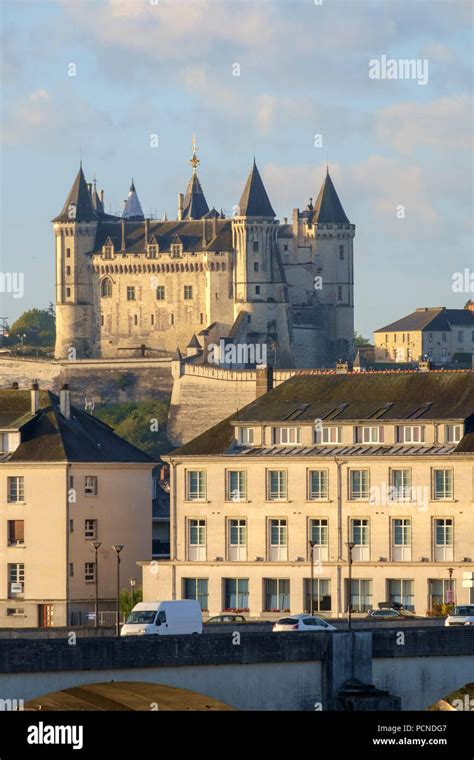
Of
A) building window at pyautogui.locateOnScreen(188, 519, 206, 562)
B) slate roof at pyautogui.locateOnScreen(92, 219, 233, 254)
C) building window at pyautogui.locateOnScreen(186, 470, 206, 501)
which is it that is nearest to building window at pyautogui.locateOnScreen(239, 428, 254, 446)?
building window at pyautogui.locateOnScreen(186, 470, 206, 501)

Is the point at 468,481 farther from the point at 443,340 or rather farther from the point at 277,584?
the point at 443,340

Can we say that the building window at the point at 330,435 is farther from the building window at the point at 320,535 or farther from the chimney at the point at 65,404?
the chimney at the point at 65,404

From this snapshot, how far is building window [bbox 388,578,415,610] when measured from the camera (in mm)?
61906

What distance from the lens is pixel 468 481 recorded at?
201 ft

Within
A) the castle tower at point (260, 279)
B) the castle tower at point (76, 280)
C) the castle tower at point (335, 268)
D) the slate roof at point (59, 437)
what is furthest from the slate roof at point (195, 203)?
the slate roof at point (59, 437)

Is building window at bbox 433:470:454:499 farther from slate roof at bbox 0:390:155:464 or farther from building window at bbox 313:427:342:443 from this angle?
slate roof at bbox 0:390:155:464

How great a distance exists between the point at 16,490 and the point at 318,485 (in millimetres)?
7180

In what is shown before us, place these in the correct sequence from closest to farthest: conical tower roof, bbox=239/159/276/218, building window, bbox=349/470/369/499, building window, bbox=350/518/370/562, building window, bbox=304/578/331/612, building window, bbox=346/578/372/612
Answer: building window, bbox=346/578/372/612 → building window, bbox=350/518/370/562 → building window, bbox=304/578/331/612 → building window, bbox=349/470/369/499 → conical tower roof, bbox=239/159/276/218

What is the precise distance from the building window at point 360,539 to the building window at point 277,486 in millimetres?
2109

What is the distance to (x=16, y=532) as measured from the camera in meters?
64.1

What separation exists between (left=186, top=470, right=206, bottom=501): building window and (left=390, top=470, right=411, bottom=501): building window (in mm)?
5068

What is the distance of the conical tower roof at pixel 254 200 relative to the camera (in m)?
177

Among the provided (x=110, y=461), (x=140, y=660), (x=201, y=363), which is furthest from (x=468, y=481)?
(x=201, y=363)

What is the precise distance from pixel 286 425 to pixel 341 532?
158 inches
